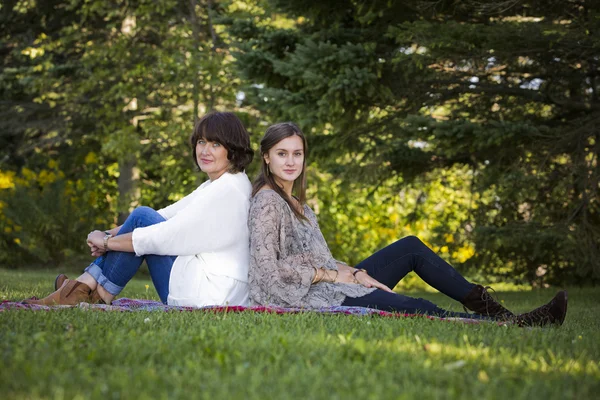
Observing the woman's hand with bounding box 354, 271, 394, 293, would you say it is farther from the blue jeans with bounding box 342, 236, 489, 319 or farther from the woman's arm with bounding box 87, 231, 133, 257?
the woman's arm with bounding box 87, 231, 133, 257

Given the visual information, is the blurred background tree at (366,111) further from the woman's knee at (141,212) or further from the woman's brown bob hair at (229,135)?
the woman's knee at (141,212)

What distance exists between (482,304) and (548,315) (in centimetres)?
49

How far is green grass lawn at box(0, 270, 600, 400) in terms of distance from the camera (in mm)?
2387

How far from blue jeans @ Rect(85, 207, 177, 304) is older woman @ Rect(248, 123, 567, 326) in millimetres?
628

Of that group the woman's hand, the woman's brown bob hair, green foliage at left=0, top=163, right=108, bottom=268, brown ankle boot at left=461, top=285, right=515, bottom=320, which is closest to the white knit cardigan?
the woman's brown bob hair

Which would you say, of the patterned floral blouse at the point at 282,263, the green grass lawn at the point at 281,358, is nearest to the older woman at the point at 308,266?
the patterned floral blouse at the point at 282,263

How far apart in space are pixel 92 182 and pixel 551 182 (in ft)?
31.6

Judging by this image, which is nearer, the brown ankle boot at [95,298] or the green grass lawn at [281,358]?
the green grass lawn at [281,358]

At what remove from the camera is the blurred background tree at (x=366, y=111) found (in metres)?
7.73

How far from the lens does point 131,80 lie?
1393 cm

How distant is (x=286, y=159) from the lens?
483 cm

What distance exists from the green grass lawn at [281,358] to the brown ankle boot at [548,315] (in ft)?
0.72

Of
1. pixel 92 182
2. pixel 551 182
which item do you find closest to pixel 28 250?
pixel 92 182

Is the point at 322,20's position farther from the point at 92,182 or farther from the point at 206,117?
the point at 92,182
